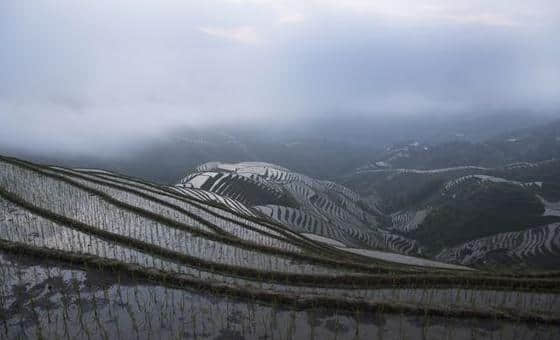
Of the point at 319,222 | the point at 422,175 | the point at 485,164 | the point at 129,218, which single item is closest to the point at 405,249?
the point at 319,222

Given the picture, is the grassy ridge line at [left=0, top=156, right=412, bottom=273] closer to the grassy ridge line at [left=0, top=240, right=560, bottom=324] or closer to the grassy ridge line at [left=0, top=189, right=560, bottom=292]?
the grassy ridge line at [left=0, top=189, right=560, bottom=292]

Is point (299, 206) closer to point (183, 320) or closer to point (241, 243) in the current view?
point (241, 243)

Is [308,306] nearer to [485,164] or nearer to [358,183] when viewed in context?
[358,183]

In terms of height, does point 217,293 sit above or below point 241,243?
below

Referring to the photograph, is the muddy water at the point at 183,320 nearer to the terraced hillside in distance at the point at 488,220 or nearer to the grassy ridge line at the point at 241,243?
the grassy ridge line at the point at 241,243

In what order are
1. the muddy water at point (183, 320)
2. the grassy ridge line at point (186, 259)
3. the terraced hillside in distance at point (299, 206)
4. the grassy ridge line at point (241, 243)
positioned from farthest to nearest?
the terraced hillside in distance at point (299, 206), the grassy ridge line at point (241, 243), the grassy ridge line at point (186, 259), the muddy water at point (183, 320)

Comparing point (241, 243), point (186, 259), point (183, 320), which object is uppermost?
point (241, 243)

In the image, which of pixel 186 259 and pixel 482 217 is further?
pixel 482 217

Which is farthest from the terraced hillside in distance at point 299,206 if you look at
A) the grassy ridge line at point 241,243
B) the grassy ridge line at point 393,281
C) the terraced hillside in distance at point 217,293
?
the grassy ridge line at point 393,281

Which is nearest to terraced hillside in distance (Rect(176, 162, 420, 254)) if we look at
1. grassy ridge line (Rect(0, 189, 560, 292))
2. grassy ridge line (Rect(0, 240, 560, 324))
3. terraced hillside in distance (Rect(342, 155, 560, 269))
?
terraced hillside in distance (Rect(342, 155, 560, 269))

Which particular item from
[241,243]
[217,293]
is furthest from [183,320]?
[241,243]
